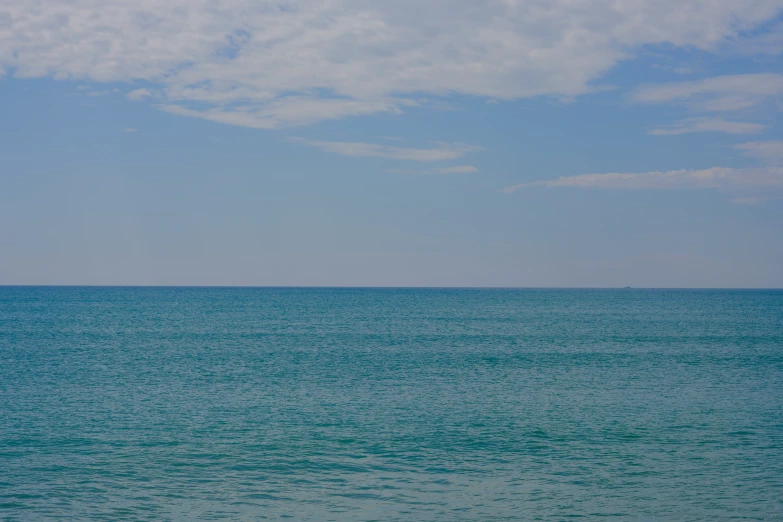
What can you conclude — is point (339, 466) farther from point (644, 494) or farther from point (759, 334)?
point (759, 334)

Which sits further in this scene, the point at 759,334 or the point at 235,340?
the point at 759,334

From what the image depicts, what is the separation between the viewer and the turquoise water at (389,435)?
827 inches

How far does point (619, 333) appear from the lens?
89.5 m

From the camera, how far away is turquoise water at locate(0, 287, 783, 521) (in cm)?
2102

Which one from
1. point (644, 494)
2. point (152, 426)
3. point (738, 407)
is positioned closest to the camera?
point (644, 494)

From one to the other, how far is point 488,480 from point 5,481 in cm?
1515

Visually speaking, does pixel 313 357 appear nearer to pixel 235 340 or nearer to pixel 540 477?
pixel 235 340

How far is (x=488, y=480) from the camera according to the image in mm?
23062

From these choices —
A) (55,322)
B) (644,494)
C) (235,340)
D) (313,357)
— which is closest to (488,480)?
(644,494)

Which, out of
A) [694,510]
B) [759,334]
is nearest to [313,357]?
[694,510]

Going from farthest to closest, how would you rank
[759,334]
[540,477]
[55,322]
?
[55,322]
[759,334]
[540,477]

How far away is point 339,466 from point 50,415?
16.2m

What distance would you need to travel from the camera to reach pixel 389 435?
1153 inches

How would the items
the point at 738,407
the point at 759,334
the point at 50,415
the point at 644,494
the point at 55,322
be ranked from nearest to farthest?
the point at 644,494
the point at 50,415
the point at 738,407
the point at 759,334
the point at 55,322
